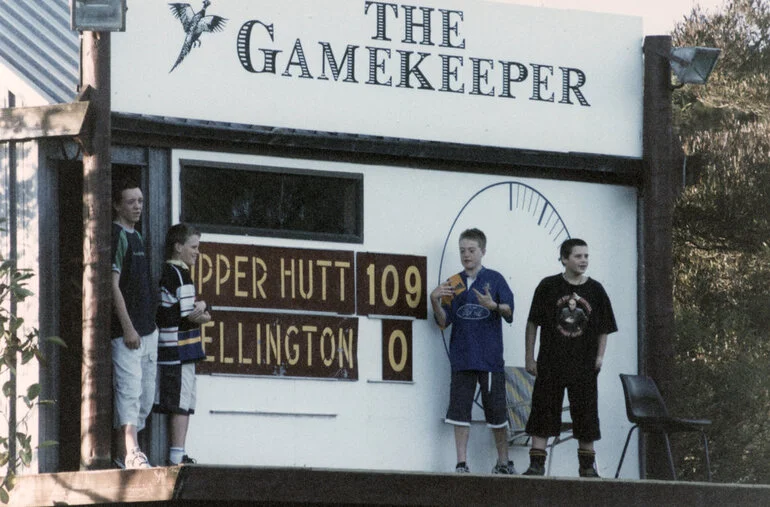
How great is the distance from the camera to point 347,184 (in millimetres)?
12797

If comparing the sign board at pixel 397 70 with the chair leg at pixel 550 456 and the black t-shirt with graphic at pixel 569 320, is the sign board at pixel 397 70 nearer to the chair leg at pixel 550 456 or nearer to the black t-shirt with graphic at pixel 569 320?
the black t-shirt with graphic at pixel 569 320

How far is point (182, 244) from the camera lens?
1167 cm

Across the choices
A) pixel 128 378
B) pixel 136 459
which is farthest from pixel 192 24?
pixel 136 459

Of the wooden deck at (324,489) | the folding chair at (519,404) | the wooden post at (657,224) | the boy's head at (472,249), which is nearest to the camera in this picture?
the wooden deck at (324,489)

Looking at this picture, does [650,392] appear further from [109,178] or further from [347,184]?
[109,178]

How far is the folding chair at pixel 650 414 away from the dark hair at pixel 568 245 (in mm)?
1224

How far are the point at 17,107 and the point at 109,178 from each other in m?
0.90

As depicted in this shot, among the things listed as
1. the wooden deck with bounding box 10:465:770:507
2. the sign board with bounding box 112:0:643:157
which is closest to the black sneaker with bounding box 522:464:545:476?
the wooden deck with bounding box 10:465:770:507

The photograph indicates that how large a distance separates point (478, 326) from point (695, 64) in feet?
9.29

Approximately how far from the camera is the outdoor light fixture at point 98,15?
442 inches

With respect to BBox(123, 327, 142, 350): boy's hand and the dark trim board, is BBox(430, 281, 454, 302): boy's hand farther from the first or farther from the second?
BBox(123, 327, 142, 350): boy's hand

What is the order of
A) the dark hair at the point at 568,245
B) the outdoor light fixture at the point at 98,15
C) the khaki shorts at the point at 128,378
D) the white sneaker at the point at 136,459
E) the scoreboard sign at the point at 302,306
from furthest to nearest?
the dark hair at the point at 568,245 < the scoreboard sign at the point at 302,306 < the khaki shorts at the point at 128,378 < the outdoor light fixture at the point at 98,15 < the white sneaker at the point at 136,459

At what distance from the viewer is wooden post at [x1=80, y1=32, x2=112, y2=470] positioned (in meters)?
11.1

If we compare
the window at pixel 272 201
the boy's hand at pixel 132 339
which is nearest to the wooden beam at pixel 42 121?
the window at pixel 272 201
